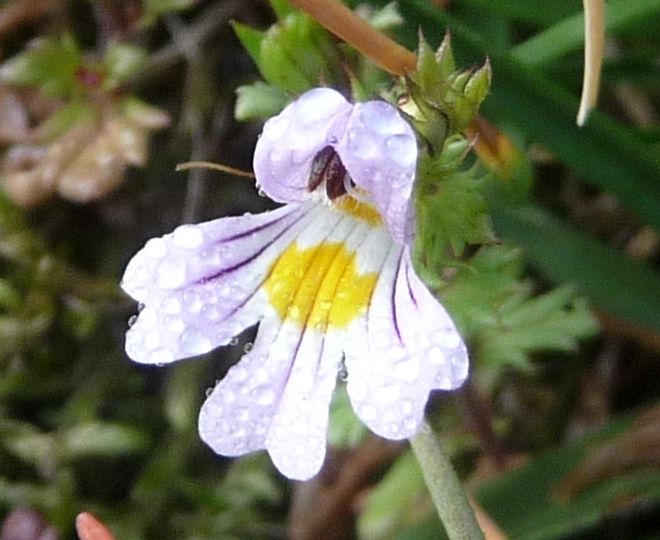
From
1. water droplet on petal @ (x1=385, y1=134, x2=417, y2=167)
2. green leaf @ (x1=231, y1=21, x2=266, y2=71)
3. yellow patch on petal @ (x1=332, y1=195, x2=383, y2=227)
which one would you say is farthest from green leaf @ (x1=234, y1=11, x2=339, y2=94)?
water droplet on petal @ (x1=385, y1=134, x2=417, y2=167)

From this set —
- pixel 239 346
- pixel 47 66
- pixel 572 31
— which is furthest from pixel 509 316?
pixel 47 66

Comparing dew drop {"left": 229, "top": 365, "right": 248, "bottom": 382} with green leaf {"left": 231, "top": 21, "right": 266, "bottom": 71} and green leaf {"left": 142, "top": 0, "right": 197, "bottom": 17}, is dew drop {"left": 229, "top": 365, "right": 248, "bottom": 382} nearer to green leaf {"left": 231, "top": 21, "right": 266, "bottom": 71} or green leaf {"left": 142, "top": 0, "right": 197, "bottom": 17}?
green leaf {"left": 231, "top": 21, "right": 266, "bottom": 71}

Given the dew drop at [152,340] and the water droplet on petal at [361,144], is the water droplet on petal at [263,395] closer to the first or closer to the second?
the dew drop at [152,340]

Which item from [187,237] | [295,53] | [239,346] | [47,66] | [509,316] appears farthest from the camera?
[239,346]

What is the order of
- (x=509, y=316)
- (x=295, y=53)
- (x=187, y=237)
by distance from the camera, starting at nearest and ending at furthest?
1. (x=187, y=237)
2. (x=295, y=53)
3. (x=509, y=316)

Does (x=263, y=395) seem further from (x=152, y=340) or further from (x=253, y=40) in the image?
(x=253, y=40)

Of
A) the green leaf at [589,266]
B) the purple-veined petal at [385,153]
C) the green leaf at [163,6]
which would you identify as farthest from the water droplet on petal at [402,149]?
the green leaf at [163,6]
